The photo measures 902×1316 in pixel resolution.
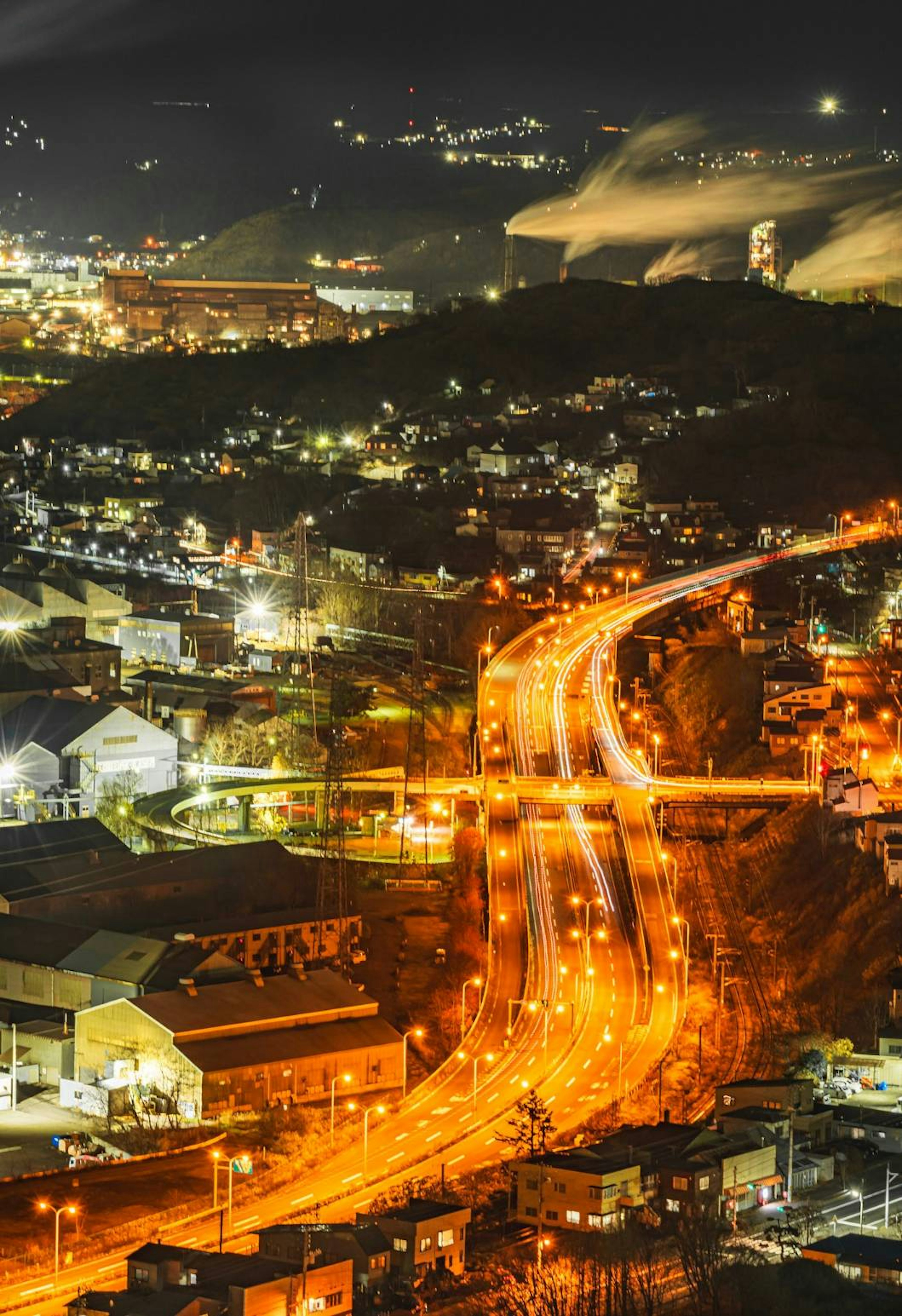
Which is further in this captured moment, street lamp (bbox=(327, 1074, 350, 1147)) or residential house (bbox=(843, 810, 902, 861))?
residential house (bbox=(843, 810, 902, 861))

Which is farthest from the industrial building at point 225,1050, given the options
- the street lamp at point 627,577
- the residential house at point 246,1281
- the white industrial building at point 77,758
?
the street lamp at point 627,577

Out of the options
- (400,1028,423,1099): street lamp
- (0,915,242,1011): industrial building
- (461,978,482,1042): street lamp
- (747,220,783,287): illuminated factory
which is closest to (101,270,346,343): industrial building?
(747,220,783,287): illuminated factory

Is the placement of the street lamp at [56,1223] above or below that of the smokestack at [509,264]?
below

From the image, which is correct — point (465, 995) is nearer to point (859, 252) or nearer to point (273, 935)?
point (273, 935)

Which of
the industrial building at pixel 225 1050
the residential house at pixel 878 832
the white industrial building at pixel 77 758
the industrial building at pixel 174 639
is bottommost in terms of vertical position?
the industrial building at pixel 225 1050

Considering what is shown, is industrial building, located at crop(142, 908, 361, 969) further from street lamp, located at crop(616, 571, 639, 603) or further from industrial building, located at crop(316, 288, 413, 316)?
industrial building, located at crop(316, 288, 413, 316)

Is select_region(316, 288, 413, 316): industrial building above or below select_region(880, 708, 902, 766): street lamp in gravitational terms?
above

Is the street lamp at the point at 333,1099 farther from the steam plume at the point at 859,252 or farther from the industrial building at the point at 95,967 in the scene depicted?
the steam plume at the point at 859,252
